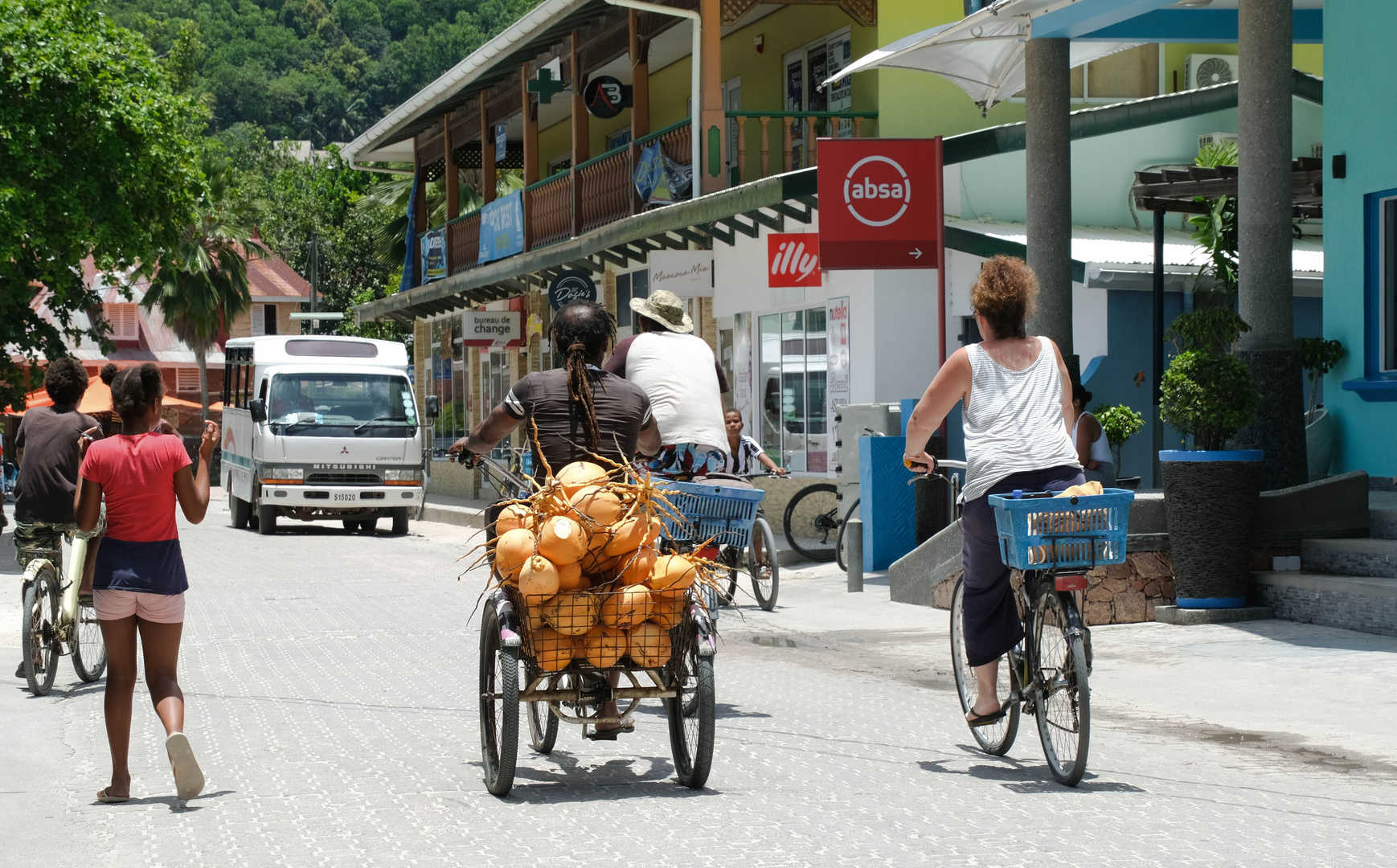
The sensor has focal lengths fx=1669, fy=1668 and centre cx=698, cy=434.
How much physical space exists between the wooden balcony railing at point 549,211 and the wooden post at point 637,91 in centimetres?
186

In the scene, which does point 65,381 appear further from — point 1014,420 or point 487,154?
point 487,154

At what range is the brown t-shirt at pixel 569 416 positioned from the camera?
628 cm

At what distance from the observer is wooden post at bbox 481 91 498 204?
28094 mm

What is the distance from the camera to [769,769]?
6.33 m

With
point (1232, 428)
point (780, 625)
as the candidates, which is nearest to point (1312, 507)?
point (1232, 428)

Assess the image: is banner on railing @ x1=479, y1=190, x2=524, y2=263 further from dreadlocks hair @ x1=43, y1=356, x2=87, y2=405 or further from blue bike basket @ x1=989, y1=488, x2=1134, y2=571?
blue bike basket @ x1=989, y1=488, x2=1134, y2=571

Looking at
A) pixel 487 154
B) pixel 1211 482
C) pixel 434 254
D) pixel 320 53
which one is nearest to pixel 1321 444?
pixel 1211 482

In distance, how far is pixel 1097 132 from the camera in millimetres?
17406

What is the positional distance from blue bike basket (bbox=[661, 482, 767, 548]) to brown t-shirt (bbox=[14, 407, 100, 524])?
3.90m

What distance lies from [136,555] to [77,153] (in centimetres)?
1357

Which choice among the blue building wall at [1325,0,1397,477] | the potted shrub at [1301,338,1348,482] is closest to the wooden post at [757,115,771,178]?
the blue building wall at [1325,0,1397,477]

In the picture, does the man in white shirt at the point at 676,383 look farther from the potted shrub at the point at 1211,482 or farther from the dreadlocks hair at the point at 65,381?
the potted shrub at the point at 1211,482

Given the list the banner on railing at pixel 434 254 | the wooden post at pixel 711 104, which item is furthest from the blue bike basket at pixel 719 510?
the banner on railing at pixel 434 254

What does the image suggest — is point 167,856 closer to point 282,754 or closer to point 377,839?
point 377,839
